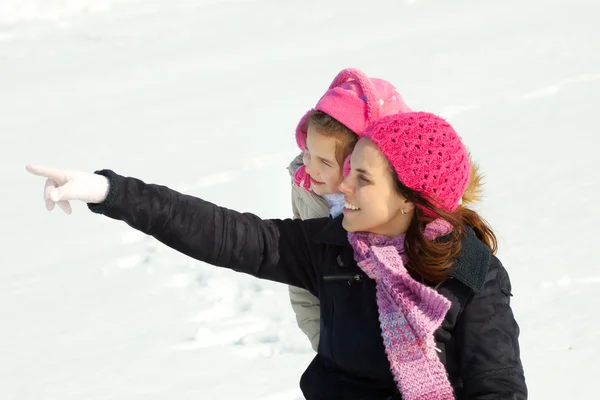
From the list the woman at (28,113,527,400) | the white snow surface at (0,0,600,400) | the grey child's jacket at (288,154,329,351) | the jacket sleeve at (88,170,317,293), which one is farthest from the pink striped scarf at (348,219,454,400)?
the white snow surface at (0,0,600,400)

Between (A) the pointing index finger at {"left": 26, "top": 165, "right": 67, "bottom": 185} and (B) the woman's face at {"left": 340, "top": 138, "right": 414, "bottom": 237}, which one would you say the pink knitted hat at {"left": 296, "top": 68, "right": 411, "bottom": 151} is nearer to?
(B) the woman's face at {"left": 340, "top": 138, "right": 414, "bottom": 237}

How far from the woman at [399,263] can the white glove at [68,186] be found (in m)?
0.01

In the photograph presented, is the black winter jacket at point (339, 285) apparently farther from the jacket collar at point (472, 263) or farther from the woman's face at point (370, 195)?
the woman's face at point (370, 195)

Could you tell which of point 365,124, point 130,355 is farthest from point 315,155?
point 130,355

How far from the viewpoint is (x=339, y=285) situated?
92.4 inches

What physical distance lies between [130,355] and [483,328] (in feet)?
6.39

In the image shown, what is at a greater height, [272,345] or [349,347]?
[349,347]

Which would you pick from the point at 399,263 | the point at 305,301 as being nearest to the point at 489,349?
the point at 399,263

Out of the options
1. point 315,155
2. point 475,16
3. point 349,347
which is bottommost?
point 475,16

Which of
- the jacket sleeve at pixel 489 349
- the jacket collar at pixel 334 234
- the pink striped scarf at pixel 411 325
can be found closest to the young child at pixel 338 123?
the jacket collar at pixel 334 234

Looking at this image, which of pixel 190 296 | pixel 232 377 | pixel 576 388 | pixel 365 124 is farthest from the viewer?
pixel 190 296

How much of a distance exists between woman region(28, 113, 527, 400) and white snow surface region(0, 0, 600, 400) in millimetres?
1163

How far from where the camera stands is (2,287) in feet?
14.5

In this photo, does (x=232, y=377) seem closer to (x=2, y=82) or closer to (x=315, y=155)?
(x=315, y=155)
